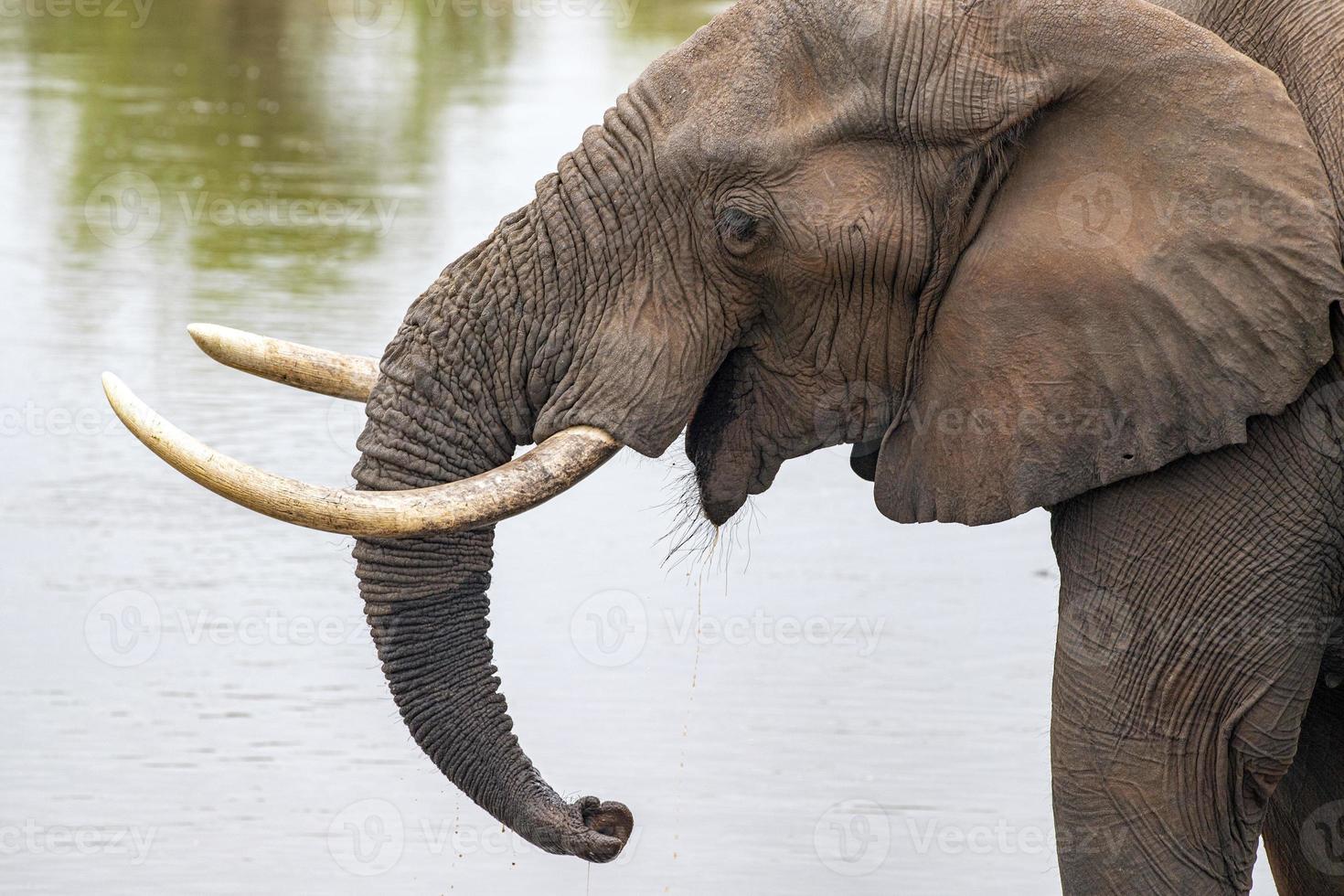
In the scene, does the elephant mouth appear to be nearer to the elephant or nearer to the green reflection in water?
the elephant

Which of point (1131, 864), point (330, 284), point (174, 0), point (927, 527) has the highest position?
point (1131, 864)

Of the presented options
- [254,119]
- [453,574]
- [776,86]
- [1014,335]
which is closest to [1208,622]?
[1014,335]

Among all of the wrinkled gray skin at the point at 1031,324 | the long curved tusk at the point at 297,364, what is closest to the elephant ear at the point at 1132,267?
the wrinkled gray skin at the point at 1031,324

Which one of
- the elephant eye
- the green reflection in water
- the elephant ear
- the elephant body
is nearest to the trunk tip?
the elephant body

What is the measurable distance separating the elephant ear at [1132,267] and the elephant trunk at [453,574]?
85 centimetres

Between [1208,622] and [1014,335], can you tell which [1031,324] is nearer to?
[1014,335]

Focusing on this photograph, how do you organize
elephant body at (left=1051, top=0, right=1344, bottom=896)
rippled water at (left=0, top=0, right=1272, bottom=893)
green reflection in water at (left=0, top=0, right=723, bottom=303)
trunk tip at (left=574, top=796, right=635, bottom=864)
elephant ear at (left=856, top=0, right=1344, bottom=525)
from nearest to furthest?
elephant ear at (left=856, top=0, right=1344, bottom=525), elephant body at (left=1051, top=0, right=1344, bottom=896), trunk tip at (left=574, top=796, right=635, bottom=864), rippled water at (left=0, top=0, right=1272, bottom=893), green reflection in water at (left=0, top=0, right=723, bottom=303)

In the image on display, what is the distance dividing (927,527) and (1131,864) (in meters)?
5.98

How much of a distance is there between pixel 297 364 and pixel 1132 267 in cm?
162

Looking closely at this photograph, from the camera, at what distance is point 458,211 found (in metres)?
17.0

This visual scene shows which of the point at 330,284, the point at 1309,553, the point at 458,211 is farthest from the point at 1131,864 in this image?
the point at 458,211

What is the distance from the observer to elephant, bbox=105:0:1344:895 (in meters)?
4.12

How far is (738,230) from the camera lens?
4.26 meters

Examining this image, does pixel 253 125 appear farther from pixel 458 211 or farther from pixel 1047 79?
pixel 1047 79
